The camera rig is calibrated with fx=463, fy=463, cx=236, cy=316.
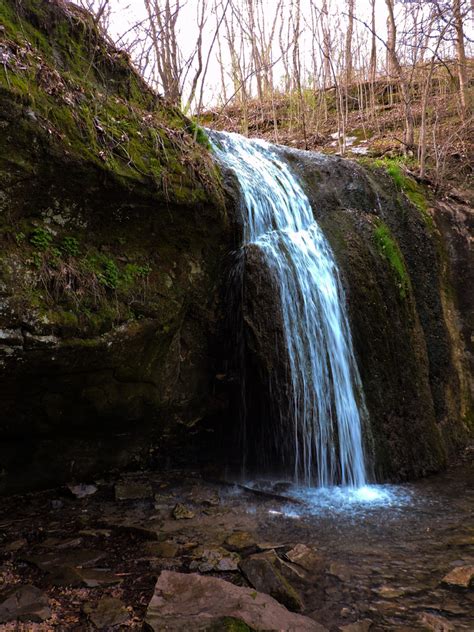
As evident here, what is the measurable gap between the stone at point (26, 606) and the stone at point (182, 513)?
133 centimetres

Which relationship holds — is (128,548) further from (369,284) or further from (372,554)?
(369,284)

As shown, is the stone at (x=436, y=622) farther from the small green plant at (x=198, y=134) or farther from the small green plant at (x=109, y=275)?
the small green plant at (x=198, y=134)

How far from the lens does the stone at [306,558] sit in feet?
9.95

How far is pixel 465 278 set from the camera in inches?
293

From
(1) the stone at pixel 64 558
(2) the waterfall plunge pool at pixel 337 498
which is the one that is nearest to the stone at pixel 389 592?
(2) the waterfall plunge pool at pixel 337 498

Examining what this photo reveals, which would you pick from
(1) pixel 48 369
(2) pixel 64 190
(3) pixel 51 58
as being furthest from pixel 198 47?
(1) pixel 48 369

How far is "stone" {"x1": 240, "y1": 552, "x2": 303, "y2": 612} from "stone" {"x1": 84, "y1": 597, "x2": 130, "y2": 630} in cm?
76

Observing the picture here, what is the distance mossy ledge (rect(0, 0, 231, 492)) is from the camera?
3.27 metres

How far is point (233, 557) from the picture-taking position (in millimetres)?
3139

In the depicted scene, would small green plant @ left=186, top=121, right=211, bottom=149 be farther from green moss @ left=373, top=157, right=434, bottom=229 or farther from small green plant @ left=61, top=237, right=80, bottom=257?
green moss @ left=373, top=157, right=434, bottom=229

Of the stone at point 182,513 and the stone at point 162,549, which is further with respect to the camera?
the stone at point 182,513

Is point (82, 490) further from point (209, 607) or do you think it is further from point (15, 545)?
point (209, 607)

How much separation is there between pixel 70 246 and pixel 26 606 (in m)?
2.43

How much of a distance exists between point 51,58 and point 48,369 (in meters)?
2.79
